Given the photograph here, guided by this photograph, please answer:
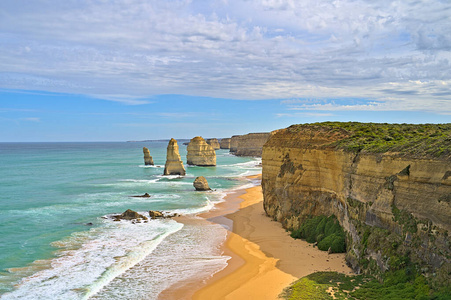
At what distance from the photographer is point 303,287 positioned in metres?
16.5

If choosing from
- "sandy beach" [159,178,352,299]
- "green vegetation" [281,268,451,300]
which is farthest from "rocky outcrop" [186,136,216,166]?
"green vegetation" [281,268,451,300]

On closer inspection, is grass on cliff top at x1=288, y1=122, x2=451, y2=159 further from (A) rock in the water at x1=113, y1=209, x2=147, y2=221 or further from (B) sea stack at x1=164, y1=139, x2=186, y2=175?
(B) sea stack at x1=164, y1=139, x2=186, y2=175

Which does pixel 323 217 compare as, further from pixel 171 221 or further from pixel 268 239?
pixel 171 221

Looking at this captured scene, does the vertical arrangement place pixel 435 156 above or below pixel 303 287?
above

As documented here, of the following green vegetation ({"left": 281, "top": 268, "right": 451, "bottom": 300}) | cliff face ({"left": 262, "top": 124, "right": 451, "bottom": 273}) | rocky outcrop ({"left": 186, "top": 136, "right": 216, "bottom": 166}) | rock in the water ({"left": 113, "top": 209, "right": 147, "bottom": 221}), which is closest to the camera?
green vegetation ({"left": 281, "top": 268, "right": 451, "bottom": 300})

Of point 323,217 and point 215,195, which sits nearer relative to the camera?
point 323,217

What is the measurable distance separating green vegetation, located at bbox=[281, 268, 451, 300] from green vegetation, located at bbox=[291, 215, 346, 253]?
352 cm

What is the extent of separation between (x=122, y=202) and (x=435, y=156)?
36376 millimetres

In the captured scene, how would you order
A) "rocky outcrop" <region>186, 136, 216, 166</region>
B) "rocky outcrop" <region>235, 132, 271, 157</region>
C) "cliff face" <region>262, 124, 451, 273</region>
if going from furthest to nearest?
"rocky outcrop" <region>235, 132, 271, 157</region>
"rocky outcrop" <region>186, 136, 216, 166</region>
"cliff face" <region>262, 124, 451, 273</region>

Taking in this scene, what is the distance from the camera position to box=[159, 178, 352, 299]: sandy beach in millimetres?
17578

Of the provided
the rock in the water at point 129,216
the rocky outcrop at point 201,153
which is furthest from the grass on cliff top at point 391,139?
the rocky outcrop at point 201,153

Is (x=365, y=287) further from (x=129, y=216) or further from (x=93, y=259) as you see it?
(x=129, y=216)

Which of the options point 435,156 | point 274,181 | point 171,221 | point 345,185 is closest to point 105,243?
point 171,221

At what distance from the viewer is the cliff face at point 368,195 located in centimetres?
1393
